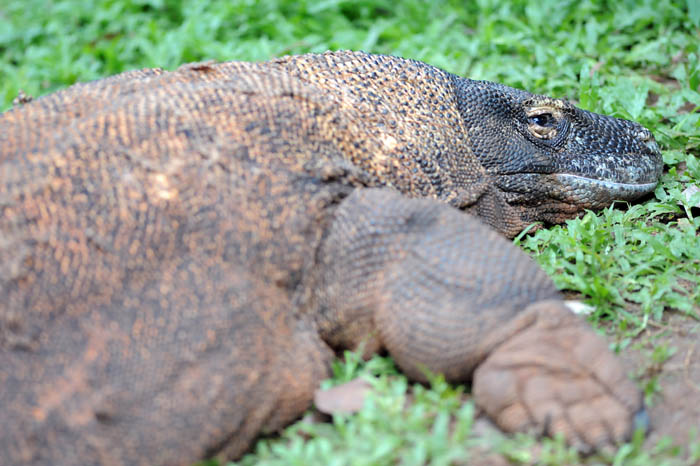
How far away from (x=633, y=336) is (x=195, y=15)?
14.5 ft

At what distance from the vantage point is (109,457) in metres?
2.22

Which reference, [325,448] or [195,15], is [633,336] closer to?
[325,448]

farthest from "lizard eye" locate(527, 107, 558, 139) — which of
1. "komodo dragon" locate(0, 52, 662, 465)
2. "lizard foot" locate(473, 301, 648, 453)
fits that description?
"lizard foot" locate(473, 301, 648, 453)

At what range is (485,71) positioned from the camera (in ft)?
16.4

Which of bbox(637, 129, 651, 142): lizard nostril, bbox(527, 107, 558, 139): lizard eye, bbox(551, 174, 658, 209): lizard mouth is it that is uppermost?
bbox(527, 107, 558, 139): lizard eye

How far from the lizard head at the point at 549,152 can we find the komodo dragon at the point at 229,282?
573mm

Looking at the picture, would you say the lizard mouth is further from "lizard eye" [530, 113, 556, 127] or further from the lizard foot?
the lizard foot

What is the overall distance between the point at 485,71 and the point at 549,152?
1631 mm

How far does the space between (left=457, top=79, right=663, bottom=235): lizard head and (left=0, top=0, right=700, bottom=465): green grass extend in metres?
0.12

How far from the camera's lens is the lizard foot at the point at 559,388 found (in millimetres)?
2262

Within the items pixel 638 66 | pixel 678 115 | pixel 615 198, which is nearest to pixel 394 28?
pixel 638 66

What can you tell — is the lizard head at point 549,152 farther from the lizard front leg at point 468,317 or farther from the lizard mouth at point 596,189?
the lizard front leg at point 468,317

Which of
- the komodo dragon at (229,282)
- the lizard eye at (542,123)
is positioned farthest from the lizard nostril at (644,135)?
the komodo dragon at (229,282)

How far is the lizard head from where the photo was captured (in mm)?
3391
